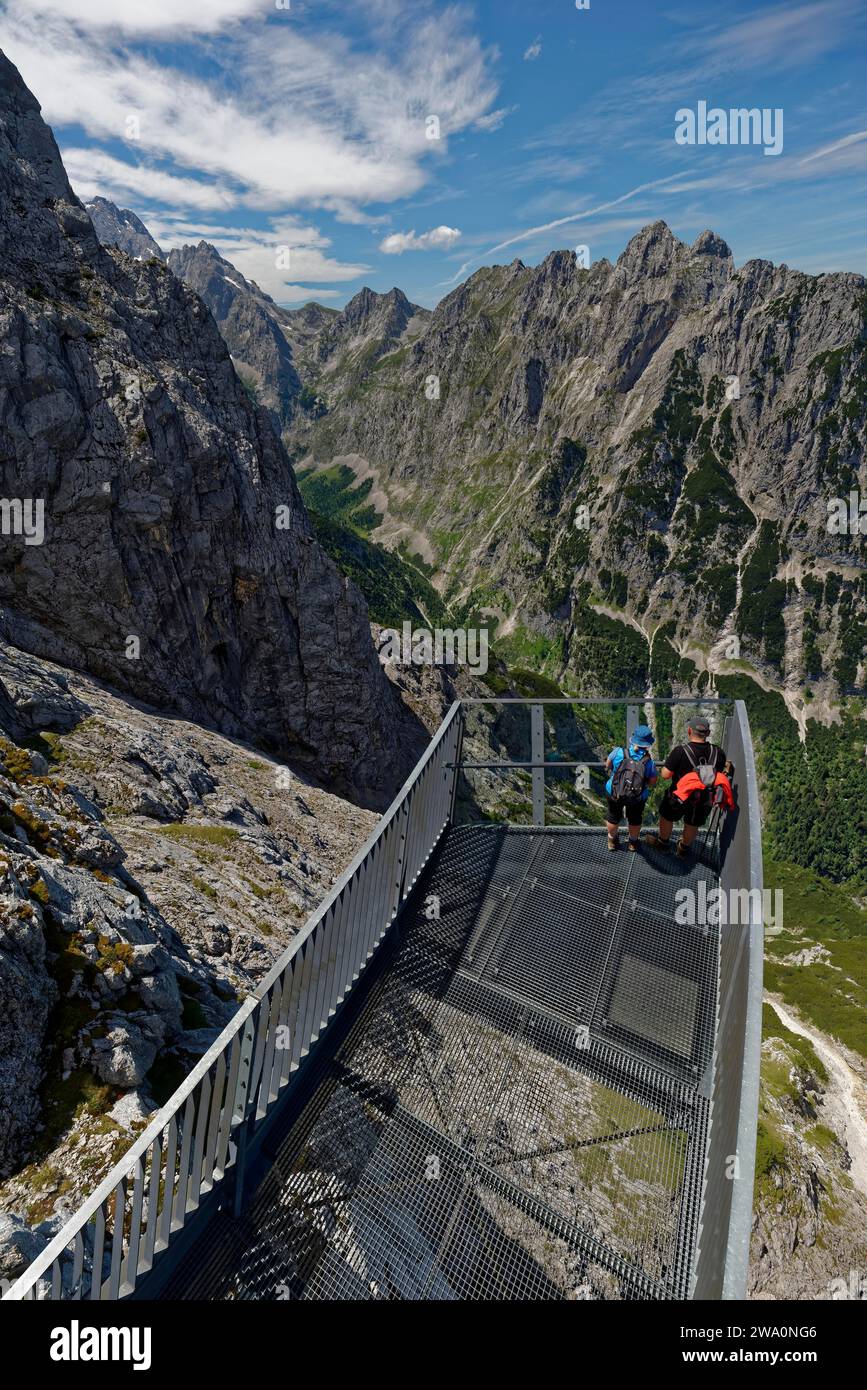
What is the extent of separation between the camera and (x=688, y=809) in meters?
10.6

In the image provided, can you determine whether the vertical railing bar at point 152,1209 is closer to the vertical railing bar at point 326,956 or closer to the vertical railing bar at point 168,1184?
the vertical railing bar at point 168,1184

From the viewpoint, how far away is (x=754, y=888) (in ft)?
25.0

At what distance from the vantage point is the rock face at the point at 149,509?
33.5 m

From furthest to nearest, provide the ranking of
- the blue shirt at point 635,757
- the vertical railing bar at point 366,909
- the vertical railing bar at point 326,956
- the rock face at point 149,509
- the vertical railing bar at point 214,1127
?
the rock face at point 149,509, the blue shirt at point 635,757, the vertical railing bar at point 366,909, the vertical railing bar at point 326,956, the vertical railing bar at point 214,1127

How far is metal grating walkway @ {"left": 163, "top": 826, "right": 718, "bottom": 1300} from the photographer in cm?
572

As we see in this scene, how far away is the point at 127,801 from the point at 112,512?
21.1 metres

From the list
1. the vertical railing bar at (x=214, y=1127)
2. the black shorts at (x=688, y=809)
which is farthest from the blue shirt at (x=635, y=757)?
the vertical railing bar at (x=214, y=1127)

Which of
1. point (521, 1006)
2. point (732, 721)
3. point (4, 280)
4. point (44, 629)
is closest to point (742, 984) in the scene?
point (521, 1006)

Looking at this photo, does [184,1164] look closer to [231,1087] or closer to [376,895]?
[231,1087]

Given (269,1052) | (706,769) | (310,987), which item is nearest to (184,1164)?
(269,1052)

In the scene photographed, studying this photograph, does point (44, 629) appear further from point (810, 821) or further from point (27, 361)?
point (810, 821)

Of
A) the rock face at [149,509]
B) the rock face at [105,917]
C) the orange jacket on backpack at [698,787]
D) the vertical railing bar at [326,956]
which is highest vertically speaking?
the rock face at [149,509]

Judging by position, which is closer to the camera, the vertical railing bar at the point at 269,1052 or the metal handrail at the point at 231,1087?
the metal handrail at the point at 231,1087

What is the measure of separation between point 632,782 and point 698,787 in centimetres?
95
